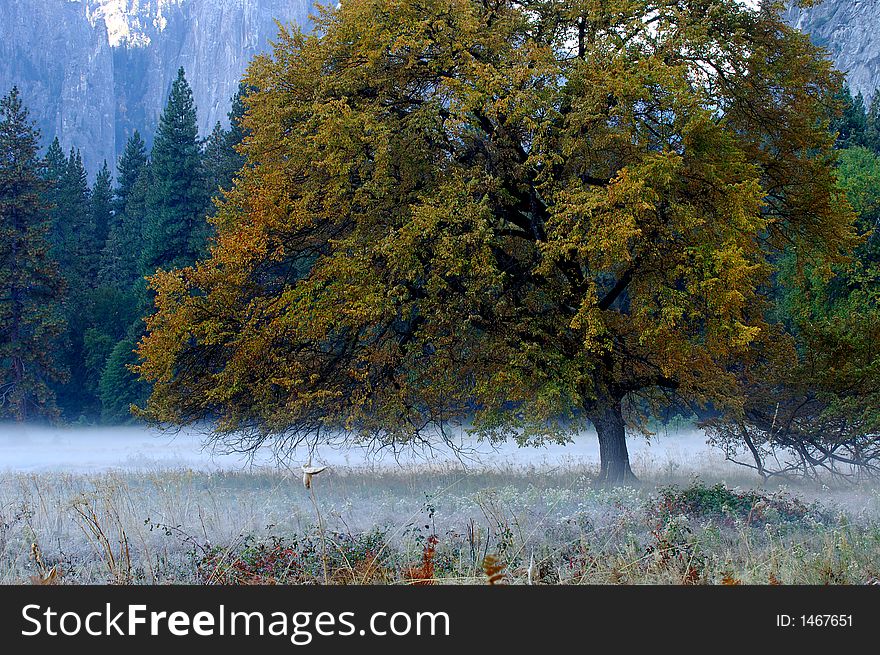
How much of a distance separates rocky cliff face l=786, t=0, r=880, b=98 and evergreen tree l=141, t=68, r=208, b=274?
52.8m

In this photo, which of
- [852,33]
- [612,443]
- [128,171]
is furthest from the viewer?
[852,33]

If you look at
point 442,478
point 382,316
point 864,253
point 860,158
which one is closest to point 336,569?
point 382,316

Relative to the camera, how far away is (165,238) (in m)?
43.1

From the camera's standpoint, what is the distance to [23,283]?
3681cm

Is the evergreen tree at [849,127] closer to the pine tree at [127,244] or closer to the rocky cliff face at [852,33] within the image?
the pine tree at [127,244]

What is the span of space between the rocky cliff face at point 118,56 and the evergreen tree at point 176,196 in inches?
4840

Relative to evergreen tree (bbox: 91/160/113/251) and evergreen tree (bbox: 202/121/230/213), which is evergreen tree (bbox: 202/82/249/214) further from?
evergreen tree (bbox: 91/160/113/251)

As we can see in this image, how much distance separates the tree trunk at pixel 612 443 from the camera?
16.5 metres

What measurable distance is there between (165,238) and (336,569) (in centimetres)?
3830

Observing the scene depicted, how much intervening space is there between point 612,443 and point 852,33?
7508cm

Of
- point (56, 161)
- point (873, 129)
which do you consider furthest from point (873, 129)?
point (56, 161)

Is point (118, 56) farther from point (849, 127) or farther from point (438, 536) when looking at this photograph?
point (438, 536)

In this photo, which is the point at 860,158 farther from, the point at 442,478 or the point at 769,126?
the point at 442,478

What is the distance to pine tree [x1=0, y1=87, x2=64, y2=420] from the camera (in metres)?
36.9
